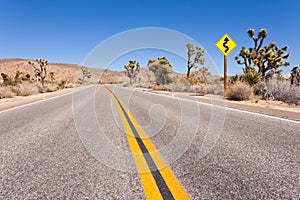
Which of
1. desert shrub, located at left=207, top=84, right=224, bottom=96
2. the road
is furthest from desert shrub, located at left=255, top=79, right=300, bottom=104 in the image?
the road

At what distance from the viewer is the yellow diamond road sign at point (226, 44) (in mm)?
13367

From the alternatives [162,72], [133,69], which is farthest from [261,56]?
[133,69]

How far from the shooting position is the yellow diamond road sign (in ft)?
43.9

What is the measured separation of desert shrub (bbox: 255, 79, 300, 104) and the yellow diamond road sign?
10.9 feet

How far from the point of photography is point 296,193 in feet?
6.28

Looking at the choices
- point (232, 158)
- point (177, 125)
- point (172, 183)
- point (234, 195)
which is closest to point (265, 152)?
point (232, 158)

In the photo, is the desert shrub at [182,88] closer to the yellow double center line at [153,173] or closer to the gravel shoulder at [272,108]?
the gravel shoulder at [272,108]

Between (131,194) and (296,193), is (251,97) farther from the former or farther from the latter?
(131,194)

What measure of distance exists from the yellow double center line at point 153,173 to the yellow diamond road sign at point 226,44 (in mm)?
12013

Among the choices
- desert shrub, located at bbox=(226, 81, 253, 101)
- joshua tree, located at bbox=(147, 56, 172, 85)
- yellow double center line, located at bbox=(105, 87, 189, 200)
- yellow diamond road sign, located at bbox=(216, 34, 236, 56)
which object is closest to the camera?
yellow double center line, located at bbox=(105, 87, 189, 200)

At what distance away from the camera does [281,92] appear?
10.8 meters

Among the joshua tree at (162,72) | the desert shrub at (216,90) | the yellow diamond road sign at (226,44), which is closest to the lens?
the yellow diamond road sign at (226,44)

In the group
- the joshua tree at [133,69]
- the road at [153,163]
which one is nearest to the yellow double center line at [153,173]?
the road at [153,163]

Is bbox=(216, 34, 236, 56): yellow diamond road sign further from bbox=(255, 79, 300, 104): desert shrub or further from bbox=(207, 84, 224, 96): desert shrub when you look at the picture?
bbox=(207, 84, 224, 96): desert shrub
